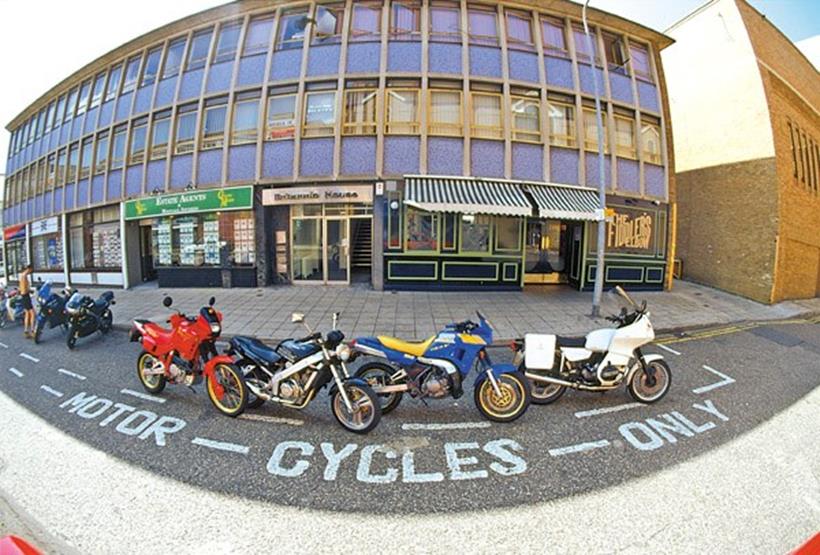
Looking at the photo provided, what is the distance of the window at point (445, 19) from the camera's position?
11.4 metres

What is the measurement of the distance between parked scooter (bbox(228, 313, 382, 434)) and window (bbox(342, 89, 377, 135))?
9.37 metres

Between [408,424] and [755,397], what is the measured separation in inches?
181

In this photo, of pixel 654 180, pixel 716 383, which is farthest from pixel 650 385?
pixel 654 180

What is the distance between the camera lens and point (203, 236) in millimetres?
12500

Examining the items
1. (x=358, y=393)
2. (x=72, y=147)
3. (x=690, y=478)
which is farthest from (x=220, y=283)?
(x=690, y=478)

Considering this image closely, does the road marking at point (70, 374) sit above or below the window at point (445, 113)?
below

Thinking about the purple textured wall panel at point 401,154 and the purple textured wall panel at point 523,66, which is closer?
the purple textured wall panel at point 401,154

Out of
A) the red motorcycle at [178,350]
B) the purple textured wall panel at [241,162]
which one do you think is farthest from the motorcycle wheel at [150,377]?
the purple textured wall panel at [241,162]

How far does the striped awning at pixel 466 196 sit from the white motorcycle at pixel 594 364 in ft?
20.0

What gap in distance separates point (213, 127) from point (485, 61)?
10.2 m

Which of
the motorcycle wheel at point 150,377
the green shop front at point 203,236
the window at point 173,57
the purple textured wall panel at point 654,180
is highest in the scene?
the window at point 173,57

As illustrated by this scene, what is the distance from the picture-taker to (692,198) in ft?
47.0

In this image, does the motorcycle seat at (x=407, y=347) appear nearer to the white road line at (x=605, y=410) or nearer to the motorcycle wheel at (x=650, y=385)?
the white road line at (x=605, y=410)

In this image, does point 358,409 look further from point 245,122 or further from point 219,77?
point 219,77
